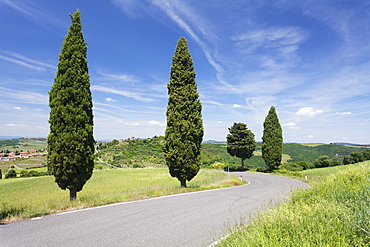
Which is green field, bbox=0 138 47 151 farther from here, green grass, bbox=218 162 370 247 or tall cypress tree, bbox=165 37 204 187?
green grass, bbox=218 162 370 247

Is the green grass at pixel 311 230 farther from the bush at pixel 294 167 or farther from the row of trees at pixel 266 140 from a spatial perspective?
the bush at pixel 294 167

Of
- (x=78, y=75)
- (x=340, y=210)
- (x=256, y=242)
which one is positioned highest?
(x=78, y=75)

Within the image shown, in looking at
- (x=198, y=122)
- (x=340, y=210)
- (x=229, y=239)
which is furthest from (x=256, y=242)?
(x=198, y=122)

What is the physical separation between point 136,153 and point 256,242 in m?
51.3

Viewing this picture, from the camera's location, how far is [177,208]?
8.01 metres

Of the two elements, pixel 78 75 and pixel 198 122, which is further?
pixel 198 122

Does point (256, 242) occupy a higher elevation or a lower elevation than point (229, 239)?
higher

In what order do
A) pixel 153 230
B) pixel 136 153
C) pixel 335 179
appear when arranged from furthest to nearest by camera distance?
pixel 136 153 < pixel 335 179 < pixel 153 230

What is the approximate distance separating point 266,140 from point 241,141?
443 cm

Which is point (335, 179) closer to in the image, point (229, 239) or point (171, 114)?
point (229, 239)

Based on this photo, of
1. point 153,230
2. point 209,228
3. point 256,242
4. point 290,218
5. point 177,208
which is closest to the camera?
point 256,242

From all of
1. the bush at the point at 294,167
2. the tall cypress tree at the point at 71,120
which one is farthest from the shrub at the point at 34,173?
the bush at the point at 294,167

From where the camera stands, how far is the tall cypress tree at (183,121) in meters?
14.1

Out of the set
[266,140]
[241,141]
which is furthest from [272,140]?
[241,141]
